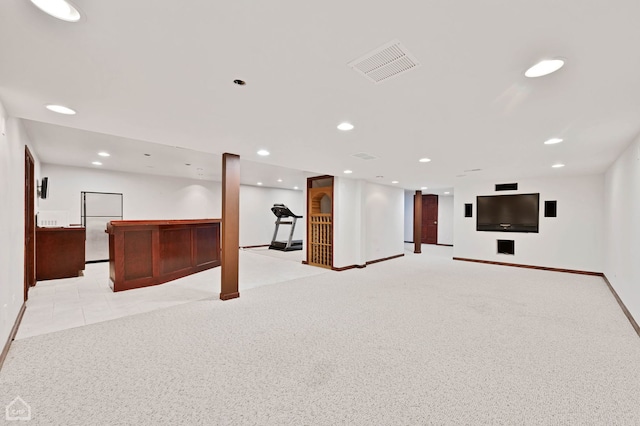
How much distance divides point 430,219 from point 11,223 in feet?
41.8

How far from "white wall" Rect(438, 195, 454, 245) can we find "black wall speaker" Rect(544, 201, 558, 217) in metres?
5.06

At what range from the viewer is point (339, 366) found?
246 cm

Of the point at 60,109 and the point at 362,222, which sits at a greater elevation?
the point at 60,109

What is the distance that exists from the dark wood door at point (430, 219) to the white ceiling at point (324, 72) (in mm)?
8789

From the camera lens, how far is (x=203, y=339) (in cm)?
295

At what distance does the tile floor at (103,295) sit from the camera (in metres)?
3.44

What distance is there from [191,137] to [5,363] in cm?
275

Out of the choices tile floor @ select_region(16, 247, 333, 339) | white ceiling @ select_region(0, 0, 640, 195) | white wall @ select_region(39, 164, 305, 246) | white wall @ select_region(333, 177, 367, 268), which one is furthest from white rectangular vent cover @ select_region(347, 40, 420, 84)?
white wall @ select_region(39, 164, 305, 246)

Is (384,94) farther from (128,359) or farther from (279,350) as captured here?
(128,359)

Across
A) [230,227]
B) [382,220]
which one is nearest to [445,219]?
[382,220]

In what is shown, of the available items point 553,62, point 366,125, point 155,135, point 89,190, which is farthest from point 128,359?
point 89,190

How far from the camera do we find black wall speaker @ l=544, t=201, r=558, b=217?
6.75 m

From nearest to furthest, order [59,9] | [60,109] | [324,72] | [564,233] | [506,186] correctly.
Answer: [59,9]
[324,72]
[60,109]
[564,233]
[506,186]

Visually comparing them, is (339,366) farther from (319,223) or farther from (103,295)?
(319,223)
